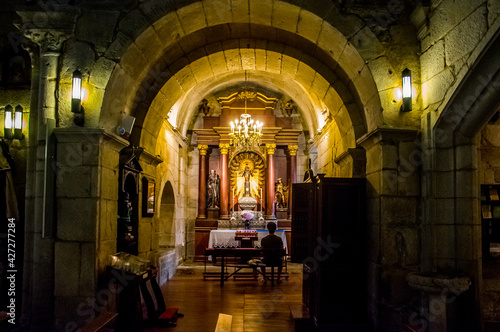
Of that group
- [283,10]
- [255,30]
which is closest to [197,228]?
[255,30]

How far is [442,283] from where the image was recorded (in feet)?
12.0

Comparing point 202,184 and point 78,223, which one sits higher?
point 202,184

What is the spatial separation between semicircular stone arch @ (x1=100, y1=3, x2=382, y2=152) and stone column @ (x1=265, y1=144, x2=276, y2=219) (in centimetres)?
429

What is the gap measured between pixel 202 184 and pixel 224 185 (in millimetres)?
594

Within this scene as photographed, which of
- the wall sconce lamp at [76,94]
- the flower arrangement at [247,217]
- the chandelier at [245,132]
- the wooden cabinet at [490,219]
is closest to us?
the wall sconce lamp at [76,94]

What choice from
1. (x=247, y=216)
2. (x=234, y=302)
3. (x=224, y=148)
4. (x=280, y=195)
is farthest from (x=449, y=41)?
(x=224, y=148)

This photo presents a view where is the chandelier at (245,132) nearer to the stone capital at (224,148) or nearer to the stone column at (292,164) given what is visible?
the stone capital at (224,148)

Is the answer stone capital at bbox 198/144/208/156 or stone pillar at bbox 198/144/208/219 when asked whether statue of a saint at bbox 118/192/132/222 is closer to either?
stone pillar at bbox 198/144/208/219

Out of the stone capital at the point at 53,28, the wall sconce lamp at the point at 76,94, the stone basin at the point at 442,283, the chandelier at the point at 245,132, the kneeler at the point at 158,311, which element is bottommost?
the kneeler at the point at 158,311

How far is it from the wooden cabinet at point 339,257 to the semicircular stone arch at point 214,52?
944mm

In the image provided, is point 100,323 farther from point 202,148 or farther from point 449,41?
point 202,148

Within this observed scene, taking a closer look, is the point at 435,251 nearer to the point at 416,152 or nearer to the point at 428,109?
the point at 416,152

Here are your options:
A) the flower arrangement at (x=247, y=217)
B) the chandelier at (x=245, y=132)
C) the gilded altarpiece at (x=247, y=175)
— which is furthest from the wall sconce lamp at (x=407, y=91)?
the gilded altarpiece at (x=247, y=175)

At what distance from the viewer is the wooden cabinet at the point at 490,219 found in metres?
4.53
